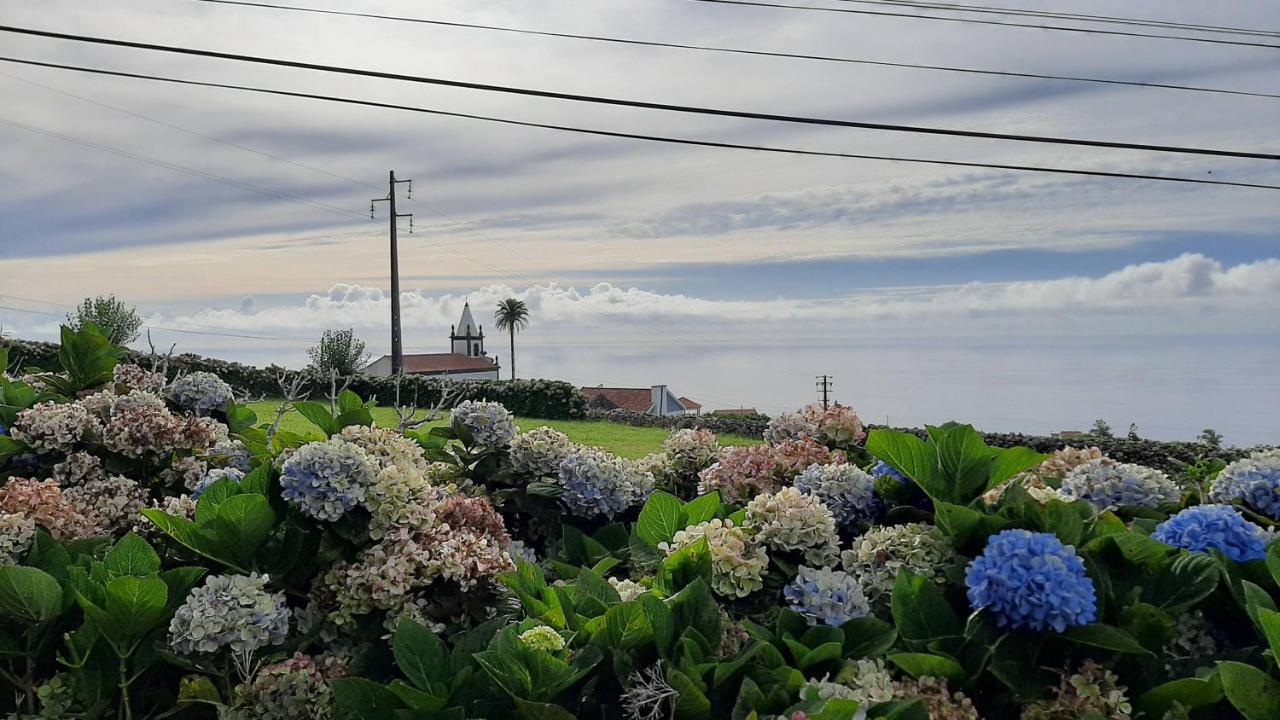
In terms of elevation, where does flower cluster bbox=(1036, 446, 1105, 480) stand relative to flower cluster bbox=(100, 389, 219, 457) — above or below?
below

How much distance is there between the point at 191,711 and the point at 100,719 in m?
0.24

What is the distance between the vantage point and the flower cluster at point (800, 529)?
8.00ft

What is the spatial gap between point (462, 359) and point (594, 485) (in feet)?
208

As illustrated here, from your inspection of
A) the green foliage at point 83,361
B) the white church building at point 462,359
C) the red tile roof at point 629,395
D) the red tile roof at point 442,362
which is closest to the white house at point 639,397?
the red tile roof at point 629,395

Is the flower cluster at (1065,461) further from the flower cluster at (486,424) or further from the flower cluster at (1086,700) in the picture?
the flower cluster at (486,424)

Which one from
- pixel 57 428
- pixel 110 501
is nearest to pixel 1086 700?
pixel 110 501

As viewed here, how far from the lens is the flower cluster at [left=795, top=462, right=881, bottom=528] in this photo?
275 cm

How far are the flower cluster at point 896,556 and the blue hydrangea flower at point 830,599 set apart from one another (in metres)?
0.09

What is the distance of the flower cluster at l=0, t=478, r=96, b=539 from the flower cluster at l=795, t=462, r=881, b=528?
8.32 feet

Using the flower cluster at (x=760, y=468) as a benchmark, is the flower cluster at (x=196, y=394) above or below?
above

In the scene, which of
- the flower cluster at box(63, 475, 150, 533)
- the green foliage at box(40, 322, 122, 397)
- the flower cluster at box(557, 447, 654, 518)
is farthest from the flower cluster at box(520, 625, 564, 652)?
the green foliage at box(40, 322, 122, 397)

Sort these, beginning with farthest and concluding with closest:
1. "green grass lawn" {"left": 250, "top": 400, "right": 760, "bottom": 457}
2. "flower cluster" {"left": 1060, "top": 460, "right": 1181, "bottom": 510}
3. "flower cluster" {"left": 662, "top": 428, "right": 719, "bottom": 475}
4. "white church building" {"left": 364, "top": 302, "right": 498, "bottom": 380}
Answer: "white church building" {"left": 364, "top": 302, "right": 498, "bottom": 380} → "green grass lawn" {"left": 250, "top": 400, "right": 760, "bottom": 457} → "flower cluster" {"left": 662, "top": 428, "right": 719, "bottom": 475} → "flower cluster" {"left": 1060, "top": 460, "right": 1181, "bottom": 510}

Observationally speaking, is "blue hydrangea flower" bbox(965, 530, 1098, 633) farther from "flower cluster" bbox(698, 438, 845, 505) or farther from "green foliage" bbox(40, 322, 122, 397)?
"green foliage" bbox(40, 322, 122, 397)

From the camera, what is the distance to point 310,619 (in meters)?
2.49
